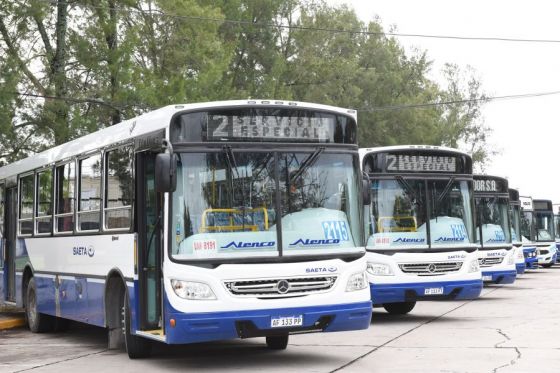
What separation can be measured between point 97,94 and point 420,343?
16355 millimetres

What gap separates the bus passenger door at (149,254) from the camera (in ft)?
36.8

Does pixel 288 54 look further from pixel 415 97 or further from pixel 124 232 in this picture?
pixel 124 232

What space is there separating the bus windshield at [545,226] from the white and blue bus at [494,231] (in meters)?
18.1

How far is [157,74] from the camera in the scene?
28.2 m

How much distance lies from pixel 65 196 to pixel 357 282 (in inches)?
213

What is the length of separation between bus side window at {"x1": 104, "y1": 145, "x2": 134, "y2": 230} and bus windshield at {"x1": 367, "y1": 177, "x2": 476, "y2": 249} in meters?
5.45

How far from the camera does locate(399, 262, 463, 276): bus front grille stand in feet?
53.7

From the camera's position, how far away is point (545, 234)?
42.8m

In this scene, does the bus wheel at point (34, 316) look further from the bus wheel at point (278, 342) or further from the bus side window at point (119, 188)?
the bus wheel at point (278, 342)

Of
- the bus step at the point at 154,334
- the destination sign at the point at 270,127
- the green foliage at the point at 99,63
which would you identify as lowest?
the bus step at the point at 154,334

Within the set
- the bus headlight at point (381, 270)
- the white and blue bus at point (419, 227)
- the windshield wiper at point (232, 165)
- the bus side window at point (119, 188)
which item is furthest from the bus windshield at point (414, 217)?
the windshield wiper at point (232, 165)

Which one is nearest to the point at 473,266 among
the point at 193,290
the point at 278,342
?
the point at 278,342

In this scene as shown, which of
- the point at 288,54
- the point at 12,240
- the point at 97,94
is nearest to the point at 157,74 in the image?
the point at 97,94

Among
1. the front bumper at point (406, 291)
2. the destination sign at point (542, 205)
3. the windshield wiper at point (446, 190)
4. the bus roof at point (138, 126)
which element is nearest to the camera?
the bus roof at point (138, 126)
